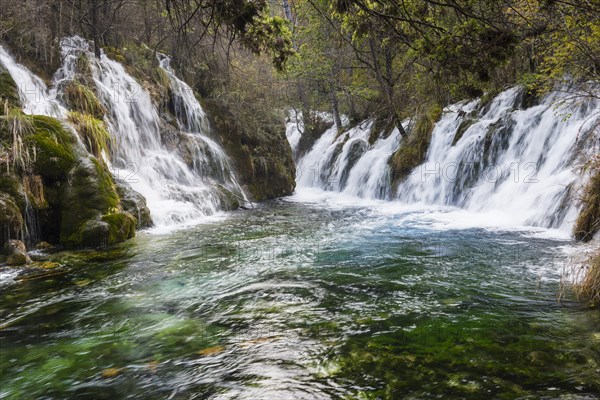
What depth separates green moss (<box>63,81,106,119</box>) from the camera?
419 inches

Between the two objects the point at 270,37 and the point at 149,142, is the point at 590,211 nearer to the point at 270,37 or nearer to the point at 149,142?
the point at 270,37

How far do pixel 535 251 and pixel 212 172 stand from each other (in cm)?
1062

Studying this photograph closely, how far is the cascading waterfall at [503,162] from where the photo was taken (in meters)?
8.89

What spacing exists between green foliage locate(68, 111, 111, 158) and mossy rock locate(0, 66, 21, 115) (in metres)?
1.21

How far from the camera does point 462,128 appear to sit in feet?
44.7

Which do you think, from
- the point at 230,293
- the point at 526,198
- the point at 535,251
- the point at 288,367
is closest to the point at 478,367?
the point at 288,367

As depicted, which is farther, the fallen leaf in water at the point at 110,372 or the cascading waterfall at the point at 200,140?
the cascading waterfall at the point at 200,140

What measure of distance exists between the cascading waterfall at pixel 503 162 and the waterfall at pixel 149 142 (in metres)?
6.00

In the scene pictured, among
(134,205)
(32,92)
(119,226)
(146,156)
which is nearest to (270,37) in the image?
(119,226)

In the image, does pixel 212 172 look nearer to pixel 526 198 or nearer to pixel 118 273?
pixel 118 273

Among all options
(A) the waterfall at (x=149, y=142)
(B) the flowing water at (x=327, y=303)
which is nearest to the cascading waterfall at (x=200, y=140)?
(A) the waterfall at (x=149, y=142)

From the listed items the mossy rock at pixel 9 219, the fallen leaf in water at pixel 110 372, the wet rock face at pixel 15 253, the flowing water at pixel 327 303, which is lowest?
the fallen leaf in water at pixel 110 372

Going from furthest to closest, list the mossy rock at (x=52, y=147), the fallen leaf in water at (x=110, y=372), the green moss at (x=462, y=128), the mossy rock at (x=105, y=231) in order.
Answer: the green moss at (x=462, y=128) → the mossy rock at (x=52, y=147) → the mossy rock at (x=105, y=231) → the fallen leaf in water at (x=110, y=372)

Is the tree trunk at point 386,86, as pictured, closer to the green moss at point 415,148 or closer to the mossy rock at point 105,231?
the green moss at point 415,148
